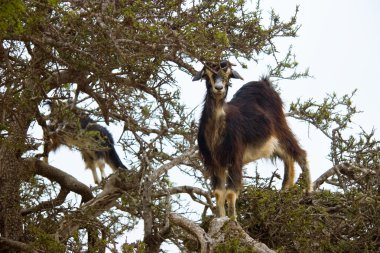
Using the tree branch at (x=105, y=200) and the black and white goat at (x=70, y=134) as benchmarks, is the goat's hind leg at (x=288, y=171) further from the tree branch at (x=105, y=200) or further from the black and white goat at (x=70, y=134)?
the black and white goat at (x=70, y=134)

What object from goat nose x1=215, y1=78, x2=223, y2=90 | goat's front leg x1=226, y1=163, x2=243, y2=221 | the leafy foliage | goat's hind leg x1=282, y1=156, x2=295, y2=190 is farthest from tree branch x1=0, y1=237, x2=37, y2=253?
goat's hind leg x1=282, y1=156, x2=295, y2=190

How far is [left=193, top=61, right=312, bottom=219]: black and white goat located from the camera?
26.6 feet

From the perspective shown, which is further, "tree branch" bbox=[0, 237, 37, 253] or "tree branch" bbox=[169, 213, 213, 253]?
"tree branch" bbox=[0, 237, 37, 253]

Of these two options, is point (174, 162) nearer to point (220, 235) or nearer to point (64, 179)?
point (64, 179)

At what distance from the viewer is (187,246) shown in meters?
7.02

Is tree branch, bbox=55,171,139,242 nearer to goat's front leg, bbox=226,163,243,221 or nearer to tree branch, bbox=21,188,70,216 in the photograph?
tree branch, bbox=21,188,70,216

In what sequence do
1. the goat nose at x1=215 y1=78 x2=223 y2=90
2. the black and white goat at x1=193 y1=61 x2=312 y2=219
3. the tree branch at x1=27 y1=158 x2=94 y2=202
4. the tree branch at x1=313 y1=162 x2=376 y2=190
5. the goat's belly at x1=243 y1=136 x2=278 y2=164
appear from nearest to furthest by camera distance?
the tree branch at x1=313 y1=162 x2=376 y2=190 → the goat nose at x1=215 y1=78 x2=223 y2=90 → the black and white goat at x1=193 y1=61 x2=312 y2=219 → the goat's belly at x1=243 y1=136 x2=278 y2=164 → the tree branch at x1=27 y1=158 x2=94 y2=202

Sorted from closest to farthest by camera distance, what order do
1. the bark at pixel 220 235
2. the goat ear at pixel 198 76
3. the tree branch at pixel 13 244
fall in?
1. the bark at pixel 220 235
2. the goat ear at pixel 198 76
3. the tree branch at pixel 13 244

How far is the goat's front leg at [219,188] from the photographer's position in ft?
26.6

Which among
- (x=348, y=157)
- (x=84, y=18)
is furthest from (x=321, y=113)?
(x=84, y=18)

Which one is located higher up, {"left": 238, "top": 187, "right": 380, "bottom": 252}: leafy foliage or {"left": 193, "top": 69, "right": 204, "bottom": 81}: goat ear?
{"left": 193, "top": 69, "right": 204, "bottom": 81}: goat ear

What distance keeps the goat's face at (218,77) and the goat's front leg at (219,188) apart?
857 millimetres

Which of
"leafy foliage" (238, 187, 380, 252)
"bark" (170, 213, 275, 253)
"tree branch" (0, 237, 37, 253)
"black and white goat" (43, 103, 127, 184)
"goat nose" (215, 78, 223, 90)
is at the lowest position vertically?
"bark" (170, 213, 275, 253)

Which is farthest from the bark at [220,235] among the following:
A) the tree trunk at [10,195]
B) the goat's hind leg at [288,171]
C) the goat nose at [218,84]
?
the goat's hind leg at [288,171]
